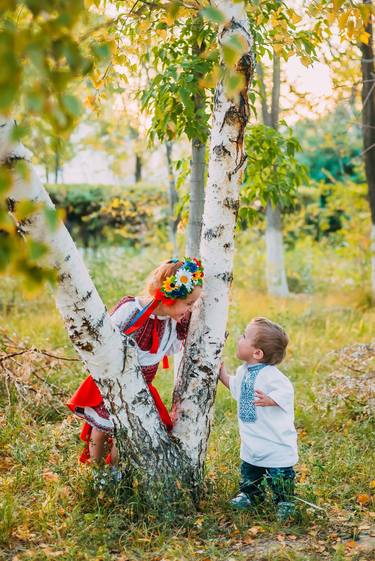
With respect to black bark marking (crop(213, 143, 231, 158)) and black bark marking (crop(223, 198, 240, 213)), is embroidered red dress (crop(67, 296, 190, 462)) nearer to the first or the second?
black bark marking (crop(223, 198, 240, 213))

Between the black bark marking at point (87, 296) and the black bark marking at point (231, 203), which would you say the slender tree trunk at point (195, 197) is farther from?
the black bark marking at point (87, 296)

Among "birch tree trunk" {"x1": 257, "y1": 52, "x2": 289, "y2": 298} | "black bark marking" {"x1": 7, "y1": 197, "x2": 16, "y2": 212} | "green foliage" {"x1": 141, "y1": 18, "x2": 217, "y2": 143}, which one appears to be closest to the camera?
"black bark marking" {"x1": 7, "y1": 197, "x2": 16, "y2": 212}

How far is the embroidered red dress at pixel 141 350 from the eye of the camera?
3.37 m

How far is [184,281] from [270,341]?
0.58 m

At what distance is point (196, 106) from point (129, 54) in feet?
2.16

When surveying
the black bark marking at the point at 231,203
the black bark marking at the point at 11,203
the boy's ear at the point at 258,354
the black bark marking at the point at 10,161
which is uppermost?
the black bark marking at the point at 10,161

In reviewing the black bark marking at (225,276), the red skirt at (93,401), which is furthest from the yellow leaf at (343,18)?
the red skirt at (93,401)

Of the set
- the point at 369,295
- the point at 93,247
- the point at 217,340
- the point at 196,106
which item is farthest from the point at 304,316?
the point at 93,247

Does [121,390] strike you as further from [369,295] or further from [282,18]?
[369,295]

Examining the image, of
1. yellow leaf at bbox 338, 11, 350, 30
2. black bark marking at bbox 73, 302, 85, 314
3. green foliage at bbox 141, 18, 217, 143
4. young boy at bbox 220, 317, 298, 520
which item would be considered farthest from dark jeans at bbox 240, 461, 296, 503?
yellow leaf at bbox 338, 11, 350, 30

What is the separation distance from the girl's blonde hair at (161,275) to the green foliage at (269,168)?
1.22 meters

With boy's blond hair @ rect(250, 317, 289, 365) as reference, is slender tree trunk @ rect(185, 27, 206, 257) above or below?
above

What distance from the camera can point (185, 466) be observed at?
10.7ft

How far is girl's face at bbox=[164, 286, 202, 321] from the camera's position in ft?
10.5
